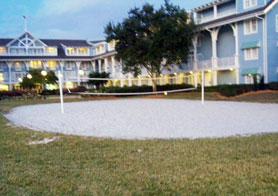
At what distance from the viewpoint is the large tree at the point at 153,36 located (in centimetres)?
3088

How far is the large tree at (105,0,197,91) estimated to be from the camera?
30.9 meters

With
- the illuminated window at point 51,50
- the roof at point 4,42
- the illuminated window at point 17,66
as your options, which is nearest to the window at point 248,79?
the illuminated window at point 51,50

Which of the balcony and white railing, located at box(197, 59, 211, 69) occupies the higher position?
the balcony

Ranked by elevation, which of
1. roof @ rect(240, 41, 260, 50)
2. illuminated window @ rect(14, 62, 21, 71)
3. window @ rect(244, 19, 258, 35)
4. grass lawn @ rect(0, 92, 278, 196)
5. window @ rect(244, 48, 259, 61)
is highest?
window @ rect(244, 19, 258, 35)

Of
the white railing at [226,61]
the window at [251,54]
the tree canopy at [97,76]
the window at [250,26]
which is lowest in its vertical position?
the tree canopy at [97,76]

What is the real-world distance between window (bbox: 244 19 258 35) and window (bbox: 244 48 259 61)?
5.53 ft

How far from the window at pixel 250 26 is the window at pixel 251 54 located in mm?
1687

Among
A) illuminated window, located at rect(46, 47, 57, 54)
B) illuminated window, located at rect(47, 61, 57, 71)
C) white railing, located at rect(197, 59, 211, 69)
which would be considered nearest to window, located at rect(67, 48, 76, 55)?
illuminated window, located at rect(46, 47, 57, 54)

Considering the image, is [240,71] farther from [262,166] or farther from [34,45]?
[34,45]

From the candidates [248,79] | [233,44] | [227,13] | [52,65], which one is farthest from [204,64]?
[52,65]

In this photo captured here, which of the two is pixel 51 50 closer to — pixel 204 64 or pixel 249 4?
pixel 204 64

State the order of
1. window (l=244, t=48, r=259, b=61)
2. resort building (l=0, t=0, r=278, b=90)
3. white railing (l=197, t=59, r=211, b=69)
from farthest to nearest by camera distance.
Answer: white railing (l=197, t=59, r=211, b=69)
window (l=244, t=48, r=259, b=61)
resort building (l=0, t=0, r=278, b=90)

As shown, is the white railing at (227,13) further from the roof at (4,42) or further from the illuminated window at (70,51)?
the roof at (4,42)

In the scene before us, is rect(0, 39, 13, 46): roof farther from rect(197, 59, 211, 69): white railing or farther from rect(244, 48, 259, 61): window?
rect(244, 48, 259, 61): window
